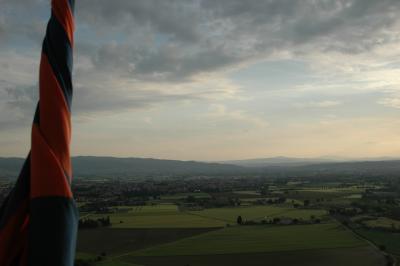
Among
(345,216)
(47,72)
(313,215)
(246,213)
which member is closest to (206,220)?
(246,213)

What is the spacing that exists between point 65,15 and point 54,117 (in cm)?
28

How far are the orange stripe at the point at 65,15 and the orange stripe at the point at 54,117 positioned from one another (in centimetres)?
11

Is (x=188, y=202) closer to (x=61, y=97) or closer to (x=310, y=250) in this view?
(x=310, y=250)

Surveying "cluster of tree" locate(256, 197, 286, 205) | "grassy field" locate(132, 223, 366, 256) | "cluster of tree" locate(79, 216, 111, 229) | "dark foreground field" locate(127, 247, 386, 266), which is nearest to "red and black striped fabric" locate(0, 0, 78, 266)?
"dark foreground field" locate(127, 247, 386, 266)

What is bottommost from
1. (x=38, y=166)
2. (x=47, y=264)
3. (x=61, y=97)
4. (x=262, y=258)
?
(x=262, y=258)

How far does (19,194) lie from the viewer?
1096 mm

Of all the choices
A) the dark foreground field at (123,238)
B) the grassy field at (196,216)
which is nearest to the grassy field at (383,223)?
the grassy field at (196,216)

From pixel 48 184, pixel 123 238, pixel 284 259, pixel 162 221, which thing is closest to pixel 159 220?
pixel 162 221

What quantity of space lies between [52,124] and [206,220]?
41.6 m

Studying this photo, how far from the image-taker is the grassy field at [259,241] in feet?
93.0

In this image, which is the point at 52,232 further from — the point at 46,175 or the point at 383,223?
the point at 383,223

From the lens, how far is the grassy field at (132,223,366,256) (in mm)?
28344

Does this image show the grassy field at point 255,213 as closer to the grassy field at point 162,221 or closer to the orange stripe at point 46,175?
the grassy field at point 162,221

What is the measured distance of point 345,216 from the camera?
4309 centimetres
